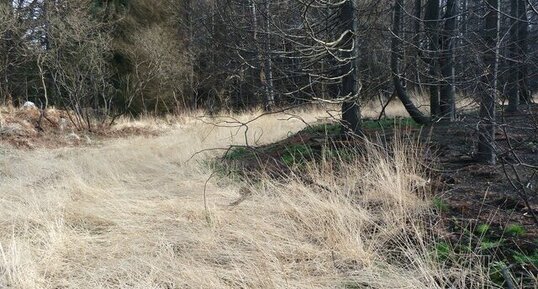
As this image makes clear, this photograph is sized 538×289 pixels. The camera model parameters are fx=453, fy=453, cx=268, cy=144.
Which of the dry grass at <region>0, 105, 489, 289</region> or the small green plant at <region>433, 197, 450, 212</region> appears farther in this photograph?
the small green plant at <region>433, 197, 450, 212</region>

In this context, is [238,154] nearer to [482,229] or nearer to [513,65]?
[513,65]

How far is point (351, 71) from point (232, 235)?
3191 millimetres

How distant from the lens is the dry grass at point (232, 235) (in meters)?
2.55

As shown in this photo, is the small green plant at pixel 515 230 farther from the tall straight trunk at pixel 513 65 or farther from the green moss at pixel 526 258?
the tall straight trunk at pixel 513 65

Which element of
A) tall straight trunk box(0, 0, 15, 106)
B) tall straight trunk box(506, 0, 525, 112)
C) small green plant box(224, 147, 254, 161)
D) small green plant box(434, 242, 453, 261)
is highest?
tall straight trunk box(0, 0, 15, 106)

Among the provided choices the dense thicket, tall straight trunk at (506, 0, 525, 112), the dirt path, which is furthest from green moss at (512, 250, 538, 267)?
the dense thicket

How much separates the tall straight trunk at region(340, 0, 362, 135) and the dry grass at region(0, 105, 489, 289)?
1279 millimetres

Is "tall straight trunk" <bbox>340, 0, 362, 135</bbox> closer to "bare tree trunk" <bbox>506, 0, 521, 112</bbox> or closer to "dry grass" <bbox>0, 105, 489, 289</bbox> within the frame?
"dry grass" <bbox>0, 105, 489, 289</bbox>

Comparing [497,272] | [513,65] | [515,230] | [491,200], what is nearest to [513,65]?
[513,65]

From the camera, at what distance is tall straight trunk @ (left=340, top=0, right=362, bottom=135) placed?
18.4 ft

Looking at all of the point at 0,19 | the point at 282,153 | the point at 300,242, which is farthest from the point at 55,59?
the point at 300,242

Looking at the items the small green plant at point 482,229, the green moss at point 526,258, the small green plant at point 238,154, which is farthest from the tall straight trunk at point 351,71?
the green moss at point 526,258

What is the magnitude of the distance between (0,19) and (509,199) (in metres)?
13.9

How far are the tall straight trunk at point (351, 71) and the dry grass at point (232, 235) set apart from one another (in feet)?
4.20
